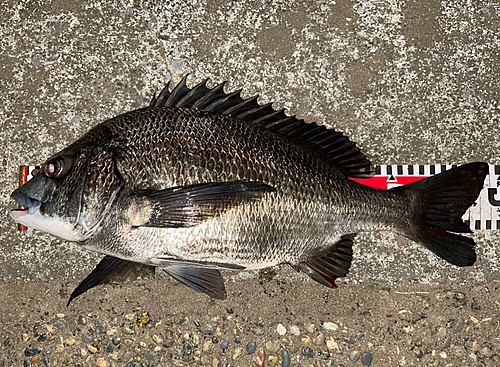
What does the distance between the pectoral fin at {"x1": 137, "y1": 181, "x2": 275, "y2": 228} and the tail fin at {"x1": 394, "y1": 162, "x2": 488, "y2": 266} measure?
82 cm

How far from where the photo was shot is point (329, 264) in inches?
88.4

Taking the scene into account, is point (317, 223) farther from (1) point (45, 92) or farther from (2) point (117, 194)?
(1) point (45, 92)

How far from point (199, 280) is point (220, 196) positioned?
0.46 metres

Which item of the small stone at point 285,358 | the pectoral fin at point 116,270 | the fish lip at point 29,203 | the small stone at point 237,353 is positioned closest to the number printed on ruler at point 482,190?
the small stone at point 285,358

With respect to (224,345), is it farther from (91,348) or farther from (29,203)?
(29,203)

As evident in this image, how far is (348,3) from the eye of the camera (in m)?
2.67

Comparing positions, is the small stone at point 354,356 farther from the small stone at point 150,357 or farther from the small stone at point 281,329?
the small stone at point 150,357

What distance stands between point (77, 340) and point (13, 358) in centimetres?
39

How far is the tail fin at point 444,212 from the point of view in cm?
222

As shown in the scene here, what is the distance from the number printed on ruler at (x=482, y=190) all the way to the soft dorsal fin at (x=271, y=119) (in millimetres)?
303

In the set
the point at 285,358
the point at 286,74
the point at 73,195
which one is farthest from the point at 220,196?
the point at 285,358

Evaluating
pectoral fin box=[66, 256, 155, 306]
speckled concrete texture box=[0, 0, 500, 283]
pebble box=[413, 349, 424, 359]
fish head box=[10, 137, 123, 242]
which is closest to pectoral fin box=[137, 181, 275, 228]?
fish head box=[10, 137, 123, 242]

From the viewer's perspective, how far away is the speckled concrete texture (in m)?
2.60

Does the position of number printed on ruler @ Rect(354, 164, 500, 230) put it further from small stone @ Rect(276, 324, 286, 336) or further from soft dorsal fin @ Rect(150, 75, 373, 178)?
small stone @ Rect(276, 324, 286, 336)
